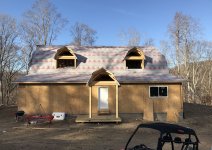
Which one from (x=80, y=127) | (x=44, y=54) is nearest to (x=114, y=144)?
(x=80, y=127)

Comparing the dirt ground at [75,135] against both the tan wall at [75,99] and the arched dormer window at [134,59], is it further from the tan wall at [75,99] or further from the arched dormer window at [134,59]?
the arched dormer window at [134,59]

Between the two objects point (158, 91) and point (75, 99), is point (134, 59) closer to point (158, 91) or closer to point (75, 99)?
point (158, 91)

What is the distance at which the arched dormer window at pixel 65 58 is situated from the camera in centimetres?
2394

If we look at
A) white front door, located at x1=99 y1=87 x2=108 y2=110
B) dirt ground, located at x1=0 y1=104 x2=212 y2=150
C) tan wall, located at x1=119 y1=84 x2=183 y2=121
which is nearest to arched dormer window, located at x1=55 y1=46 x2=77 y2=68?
white front door, located at x1=99 y1=87 x2=108 y2=110

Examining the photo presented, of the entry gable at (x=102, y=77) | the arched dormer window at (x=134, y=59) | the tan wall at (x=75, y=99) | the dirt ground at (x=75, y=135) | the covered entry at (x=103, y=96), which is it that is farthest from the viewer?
the arched dormer window at (x=134, y=59)

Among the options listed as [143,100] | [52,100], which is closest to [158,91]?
[143,100]

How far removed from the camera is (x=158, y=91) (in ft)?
73.6

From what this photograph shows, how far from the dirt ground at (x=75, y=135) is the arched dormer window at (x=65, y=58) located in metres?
5.26

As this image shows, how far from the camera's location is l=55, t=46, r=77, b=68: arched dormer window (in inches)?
942

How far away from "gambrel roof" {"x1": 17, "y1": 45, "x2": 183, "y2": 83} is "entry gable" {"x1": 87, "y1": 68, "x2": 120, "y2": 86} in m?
0.57

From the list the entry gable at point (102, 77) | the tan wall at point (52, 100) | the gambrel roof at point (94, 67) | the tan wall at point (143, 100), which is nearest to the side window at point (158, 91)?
the tan wall at point (143, 100)

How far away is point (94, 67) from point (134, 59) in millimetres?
3374

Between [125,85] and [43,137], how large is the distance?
879 centimetres

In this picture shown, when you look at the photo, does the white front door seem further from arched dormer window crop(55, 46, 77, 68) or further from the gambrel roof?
arched dormer window crop(55, 46, 77, 68)
